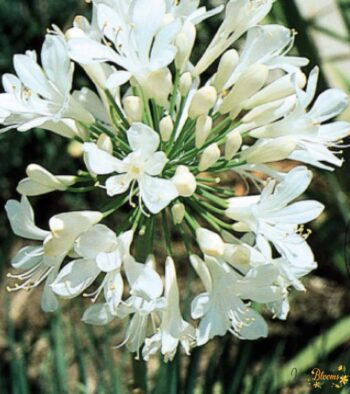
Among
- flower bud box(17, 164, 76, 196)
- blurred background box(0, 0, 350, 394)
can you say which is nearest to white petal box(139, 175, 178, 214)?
flower bud box(17, 164, 76, 196)

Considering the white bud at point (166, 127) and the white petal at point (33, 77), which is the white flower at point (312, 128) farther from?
the white petal at point (33, 77)

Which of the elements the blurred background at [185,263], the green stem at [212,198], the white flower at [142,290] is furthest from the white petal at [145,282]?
the blurred background at [185,263]

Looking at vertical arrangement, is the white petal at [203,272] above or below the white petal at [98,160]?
below

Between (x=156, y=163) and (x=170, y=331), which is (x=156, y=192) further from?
(x=170, y=331)

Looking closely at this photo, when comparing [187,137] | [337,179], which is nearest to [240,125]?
[187,137]

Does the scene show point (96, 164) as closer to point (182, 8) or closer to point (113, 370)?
point (182, 8)

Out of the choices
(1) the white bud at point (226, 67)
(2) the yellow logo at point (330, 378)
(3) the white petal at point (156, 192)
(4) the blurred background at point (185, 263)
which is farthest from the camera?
(4) the blurred background at point (185, 263)

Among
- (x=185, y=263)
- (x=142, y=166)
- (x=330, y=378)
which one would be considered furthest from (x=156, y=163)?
(x=185, y=263)
